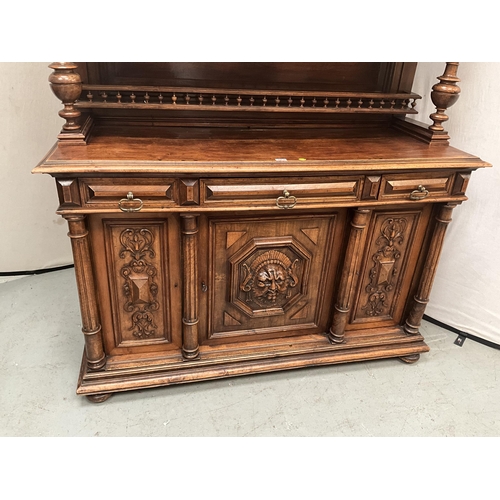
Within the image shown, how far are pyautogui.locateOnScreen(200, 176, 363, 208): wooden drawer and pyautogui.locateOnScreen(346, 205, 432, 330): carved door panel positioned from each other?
0.77ft

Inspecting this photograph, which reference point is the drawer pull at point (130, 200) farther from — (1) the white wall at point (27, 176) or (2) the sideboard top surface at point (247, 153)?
(1) the white wall at point (27, 176)

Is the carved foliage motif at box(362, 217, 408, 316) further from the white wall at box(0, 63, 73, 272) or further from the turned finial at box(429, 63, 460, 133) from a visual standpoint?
the white wall at box(0, 63, 73, 272)

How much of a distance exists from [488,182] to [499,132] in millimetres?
246

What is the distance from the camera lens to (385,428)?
1820 mm

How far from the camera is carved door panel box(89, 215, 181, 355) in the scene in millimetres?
1660

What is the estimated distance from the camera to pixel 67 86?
155 cm

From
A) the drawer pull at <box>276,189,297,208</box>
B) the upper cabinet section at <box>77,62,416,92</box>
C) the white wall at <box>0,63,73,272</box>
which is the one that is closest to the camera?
the drawer pull at <box>276,189,297,208</box>

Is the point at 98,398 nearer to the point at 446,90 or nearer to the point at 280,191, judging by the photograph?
the point at 280,191

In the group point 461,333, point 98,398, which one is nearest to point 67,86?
point 98,398

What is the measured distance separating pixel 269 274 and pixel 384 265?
56 cm

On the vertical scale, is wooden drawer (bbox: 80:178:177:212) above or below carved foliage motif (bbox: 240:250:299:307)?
above

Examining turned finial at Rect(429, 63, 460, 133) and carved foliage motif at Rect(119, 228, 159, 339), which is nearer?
carved foliage motif at Rect(119, 228, 159, 339)

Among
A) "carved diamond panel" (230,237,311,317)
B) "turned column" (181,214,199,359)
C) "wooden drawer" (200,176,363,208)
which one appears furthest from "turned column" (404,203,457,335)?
"turned column" (181,214,199,359)

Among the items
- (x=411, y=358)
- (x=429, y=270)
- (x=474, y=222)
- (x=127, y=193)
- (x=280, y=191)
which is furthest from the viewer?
(x=474, y=222)
